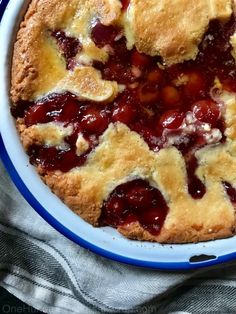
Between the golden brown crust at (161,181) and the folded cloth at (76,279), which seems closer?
the golden brown crust at (161,181)

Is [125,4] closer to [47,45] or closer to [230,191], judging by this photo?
[47,45]

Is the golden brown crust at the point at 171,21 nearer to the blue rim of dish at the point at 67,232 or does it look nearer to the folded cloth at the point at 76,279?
the blue rim of dish at the point at 67,232

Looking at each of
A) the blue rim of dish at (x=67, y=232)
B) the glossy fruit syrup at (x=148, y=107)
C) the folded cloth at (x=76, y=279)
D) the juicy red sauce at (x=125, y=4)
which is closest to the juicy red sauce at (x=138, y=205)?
the glossy fruit syrup at (x=148, y=107)

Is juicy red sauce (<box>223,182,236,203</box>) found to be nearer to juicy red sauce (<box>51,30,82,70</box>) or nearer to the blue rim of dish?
the blue rim of dish

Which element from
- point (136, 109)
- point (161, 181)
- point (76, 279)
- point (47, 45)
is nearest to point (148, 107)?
point (136, 109)

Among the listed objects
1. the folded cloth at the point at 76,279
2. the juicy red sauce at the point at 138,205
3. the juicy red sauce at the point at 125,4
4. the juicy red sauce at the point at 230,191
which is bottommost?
the folded cloth at the point at 76,279

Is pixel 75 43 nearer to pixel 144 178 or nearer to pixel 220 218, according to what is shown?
pixel 144 178

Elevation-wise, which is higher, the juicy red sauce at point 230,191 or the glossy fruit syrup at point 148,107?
the glossy fruit syrup at point 148,107

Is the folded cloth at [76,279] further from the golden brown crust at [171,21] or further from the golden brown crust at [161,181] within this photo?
the golden brown crust at [171,21]
